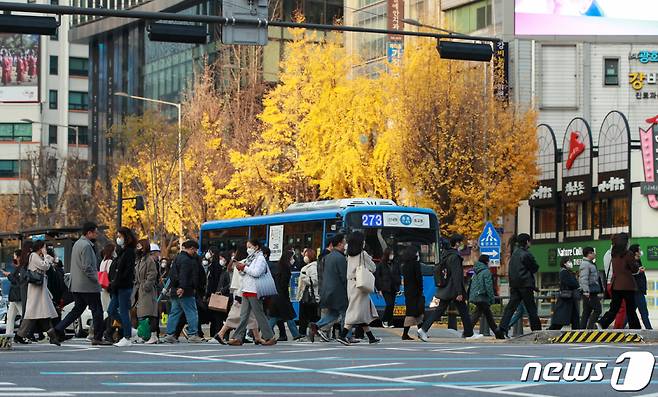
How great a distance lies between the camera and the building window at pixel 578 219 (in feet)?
207

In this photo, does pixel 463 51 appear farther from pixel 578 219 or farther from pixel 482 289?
pixel 578 219

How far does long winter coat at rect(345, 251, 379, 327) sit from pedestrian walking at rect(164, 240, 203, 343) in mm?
2570

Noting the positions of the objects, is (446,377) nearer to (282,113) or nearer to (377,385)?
(377,385)

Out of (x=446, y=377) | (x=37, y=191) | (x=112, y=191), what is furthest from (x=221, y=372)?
(x=37, y=191)

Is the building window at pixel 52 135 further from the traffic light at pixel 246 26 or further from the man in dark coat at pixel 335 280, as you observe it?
the man in dark coat at pixel 335 280

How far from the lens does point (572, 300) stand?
2877 cm

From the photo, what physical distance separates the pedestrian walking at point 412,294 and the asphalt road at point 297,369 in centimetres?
199

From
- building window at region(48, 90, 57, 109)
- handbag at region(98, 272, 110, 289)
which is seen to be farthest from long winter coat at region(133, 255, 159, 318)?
building window at region(48, 90, 57, 109)

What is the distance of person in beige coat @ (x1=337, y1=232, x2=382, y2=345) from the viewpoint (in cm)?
2458

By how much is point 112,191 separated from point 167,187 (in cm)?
2080

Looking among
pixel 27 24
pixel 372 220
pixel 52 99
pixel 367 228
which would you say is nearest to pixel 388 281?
pixel 367 228

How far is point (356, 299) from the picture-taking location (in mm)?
24672

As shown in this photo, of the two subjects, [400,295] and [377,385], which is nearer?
[377,385]

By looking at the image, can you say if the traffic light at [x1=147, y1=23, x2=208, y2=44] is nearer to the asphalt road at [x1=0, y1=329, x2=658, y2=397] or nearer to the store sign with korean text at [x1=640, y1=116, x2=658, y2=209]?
Result: the asphalt road at [x1=0, y1=329, x2=658, y2=397]
